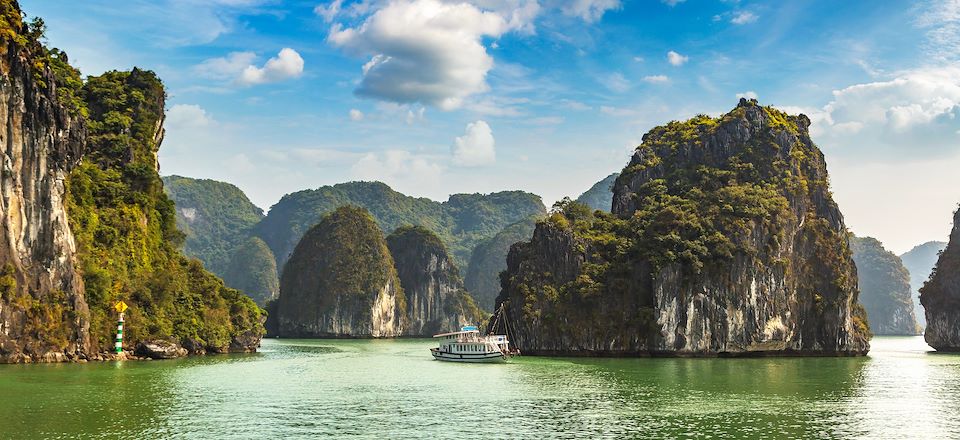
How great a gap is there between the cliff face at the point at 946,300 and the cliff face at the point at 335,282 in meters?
82.5

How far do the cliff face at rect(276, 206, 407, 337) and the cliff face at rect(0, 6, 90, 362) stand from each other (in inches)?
3264

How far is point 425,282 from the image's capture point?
160625mm

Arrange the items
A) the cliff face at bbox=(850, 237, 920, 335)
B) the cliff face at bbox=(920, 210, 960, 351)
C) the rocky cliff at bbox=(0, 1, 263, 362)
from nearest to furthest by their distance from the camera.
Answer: the rocky cliff at bbox=(0, 1, 263, 362) < the cliff face at bbox=(920, 210, 960, 351) < the cliff face at bbox=(850, 237, 920, 335)

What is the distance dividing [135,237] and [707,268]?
4517cm

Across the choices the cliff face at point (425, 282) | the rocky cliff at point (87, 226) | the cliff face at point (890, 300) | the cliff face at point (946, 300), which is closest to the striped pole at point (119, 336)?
the rocky cliff at point (87, 226)

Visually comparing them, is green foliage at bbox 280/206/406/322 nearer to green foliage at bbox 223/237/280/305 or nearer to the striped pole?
green foliage at bbox 223/237/280/305

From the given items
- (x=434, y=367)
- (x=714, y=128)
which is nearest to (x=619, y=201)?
(x=714, y=128)

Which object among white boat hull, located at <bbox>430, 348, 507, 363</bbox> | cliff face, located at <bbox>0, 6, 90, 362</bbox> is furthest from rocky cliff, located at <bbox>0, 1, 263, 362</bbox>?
white boat hull, located at <bbox>430, 348, 507, 363</bbox>

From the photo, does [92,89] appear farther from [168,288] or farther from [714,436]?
[714,436]

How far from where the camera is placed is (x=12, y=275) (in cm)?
4697

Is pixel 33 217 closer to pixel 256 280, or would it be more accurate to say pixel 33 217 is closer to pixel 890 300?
pixel 256 280

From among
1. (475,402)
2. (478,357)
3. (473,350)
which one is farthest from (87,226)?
(475,402)

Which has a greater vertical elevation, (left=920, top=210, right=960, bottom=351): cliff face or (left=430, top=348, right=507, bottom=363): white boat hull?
(left=920, top=210, right=960, bottom=351): cliff face

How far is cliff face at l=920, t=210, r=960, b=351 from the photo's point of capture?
290 feet
